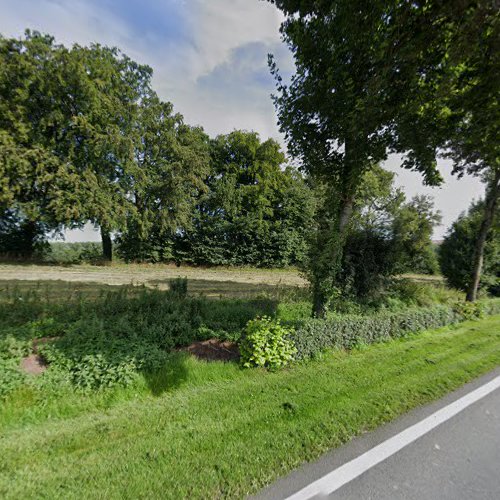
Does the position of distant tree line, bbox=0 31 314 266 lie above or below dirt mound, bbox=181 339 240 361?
above

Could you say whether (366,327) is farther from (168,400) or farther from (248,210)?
(248,210)

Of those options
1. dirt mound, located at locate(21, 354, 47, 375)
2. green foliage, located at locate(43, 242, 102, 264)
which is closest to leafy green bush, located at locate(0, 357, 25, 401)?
dirt mound, located at locate(21, 354, 47, 375)

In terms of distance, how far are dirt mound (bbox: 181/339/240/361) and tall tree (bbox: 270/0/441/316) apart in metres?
2.37

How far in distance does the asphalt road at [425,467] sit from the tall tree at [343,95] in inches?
127

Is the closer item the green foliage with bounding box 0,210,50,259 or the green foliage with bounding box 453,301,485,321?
the green foliage with bounding box 453,301,485,321

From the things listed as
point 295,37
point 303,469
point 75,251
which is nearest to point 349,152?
point 295,37

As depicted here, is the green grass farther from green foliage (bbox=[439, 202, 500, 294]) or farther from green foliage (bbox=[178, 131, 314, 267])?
green foliage (bbox=[178, 131, 314, 267])

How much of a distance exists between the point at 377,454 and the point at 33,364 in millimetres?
4997

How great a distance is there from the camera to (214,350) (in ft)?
17.3

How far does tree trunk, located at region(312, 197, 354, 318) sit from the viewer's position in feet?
→ 19.8

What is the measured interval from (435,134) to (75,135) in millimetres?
22144

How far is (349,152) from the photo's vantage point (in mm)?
5805

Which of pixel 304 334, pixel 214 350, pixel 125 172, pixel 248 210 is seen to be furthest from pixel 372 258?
pixel 125 172

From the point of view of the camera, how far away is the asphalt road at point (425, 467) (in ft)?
7.88
